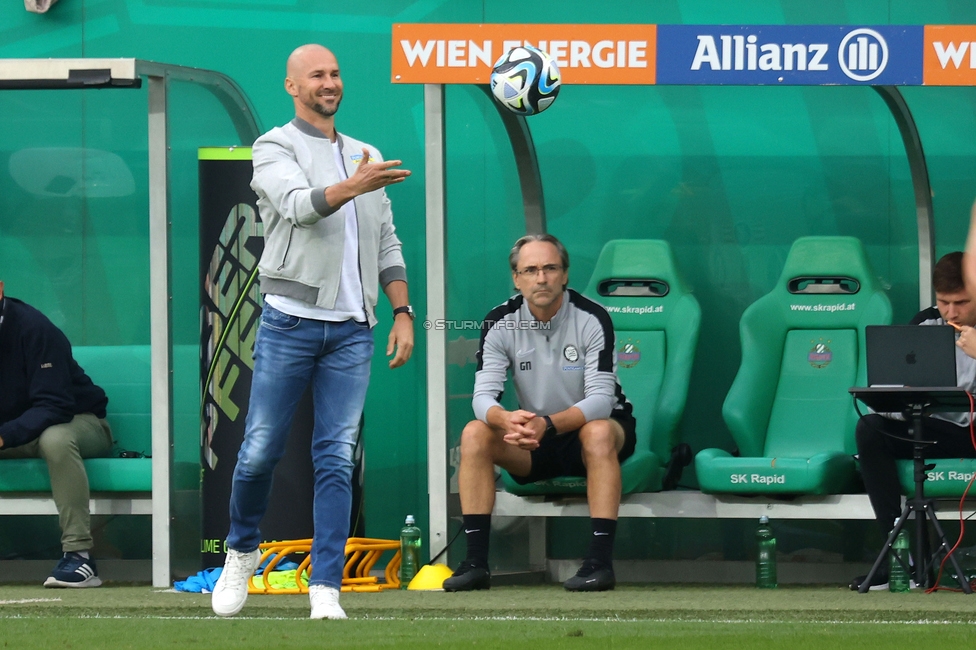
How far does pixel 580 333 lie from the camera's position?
6.10 meters

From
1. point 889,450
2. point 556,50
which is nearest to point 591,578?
point 889,450

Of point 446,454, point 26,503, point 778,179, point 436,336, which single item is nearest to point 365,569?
A: point 446,454

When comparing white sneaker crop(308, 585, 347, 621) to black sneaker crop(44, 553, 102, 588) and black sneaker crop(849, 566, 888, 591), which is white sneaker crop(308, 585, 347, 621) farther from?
black sneaker crop(849, 566, 888, 591)

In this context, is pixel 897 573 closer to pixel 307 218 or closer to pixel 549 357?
pixel 549 357

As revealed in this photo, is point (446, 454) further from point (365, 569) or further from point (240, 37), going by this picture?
point (240, 37)

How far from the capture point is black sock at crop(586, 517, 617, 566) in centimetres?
575

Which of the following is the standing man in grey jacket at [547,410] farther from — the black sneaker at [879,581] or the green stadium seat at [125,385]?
the green stadium seat at [125,385]

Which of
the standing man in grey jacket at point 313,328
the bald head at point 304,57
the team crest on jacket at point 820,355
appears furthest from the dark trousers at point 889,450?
the bald head at point 304,57

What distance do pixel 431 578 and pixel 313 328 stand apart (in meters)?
1.62

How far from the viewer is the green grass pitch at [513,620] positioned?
423 cm

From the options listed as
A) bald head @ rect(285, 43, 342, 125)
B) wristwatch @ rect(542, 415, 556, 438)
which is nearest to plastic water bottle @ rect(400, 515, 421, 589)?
wristwatch @ rect(542, 415, 556, 438)

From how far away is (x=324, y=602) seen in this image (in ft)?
15.3

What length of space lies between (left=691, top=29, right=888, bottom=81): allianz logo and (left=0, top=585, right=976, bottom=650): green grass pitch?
79.9 inches

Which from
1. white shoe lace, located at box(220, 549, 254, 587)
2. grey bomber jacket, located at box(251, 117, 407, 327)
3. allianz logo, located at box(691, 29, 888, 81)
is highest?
allianz logo, located at box(691, 29, 888, 81)
